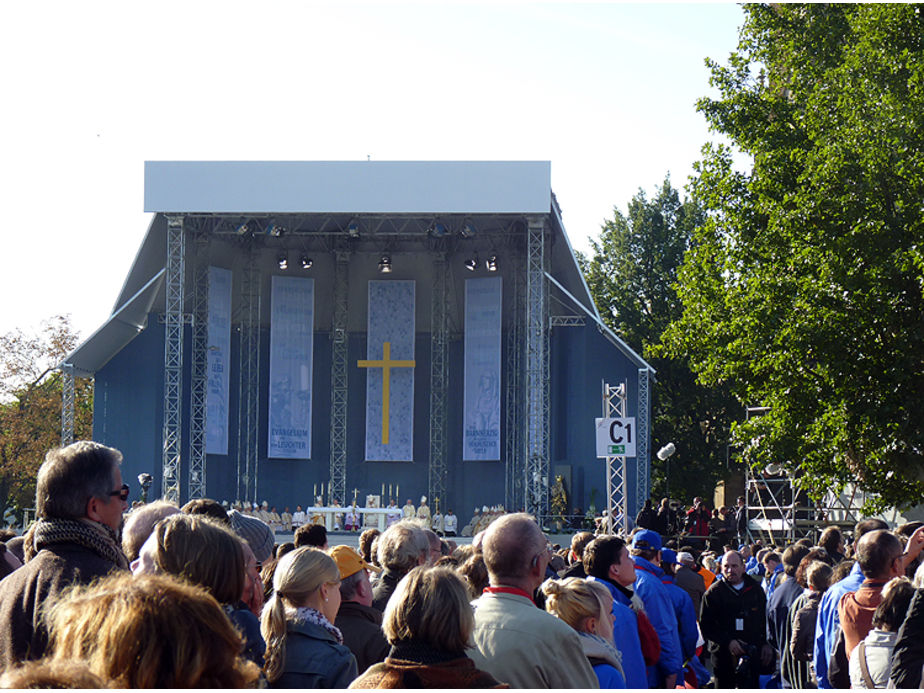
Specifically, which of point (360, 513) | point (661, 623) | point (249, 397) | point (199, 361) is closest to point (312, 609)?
point (661, 623)

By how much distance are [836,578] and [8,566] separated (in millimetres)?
4706

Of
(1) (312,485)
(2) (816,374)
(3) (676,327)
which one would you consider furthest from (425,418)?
(2) (816,374)

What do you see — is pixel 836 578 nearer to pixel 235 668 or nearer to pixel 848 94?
pixel 235 668

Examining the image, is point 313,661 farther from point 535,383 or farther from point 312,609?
point 535,383

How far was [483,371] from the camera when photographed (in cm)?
3030

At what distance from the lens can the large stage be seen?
29.0 meters

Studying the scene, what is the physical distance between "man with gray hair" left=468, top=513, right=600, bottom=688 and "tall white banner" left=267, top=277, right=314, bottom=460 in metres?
27.0

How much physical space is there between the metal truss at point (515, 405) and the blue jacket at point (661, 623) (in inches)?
919

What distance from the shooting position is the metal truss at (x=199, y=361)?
27969mm

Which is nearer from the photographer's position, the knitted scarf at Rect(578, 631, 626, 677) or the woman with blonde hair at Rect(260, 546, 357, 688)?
the woman with blonde hair at Rect(260, 546, 357, 688)

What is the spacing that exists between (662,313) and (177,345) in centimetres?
2072

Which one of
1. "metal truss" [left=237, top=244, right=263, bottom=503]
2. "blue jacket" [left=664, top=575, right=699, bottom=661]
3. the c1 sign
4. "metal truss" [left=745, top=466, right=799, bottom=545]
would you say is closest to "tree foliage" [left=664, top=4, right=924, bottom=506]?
the c1 sign

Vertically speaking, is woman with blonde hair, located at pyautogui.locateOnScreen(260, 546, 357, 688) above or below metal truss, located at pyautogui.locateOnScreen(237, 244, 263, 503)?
below

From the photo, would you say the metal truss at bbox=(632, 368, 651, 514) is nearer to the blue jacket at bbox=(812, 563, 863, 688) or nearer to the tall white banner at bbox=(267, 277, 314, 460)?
the tall white banner at bbox=(267, 277, 314, 460)
